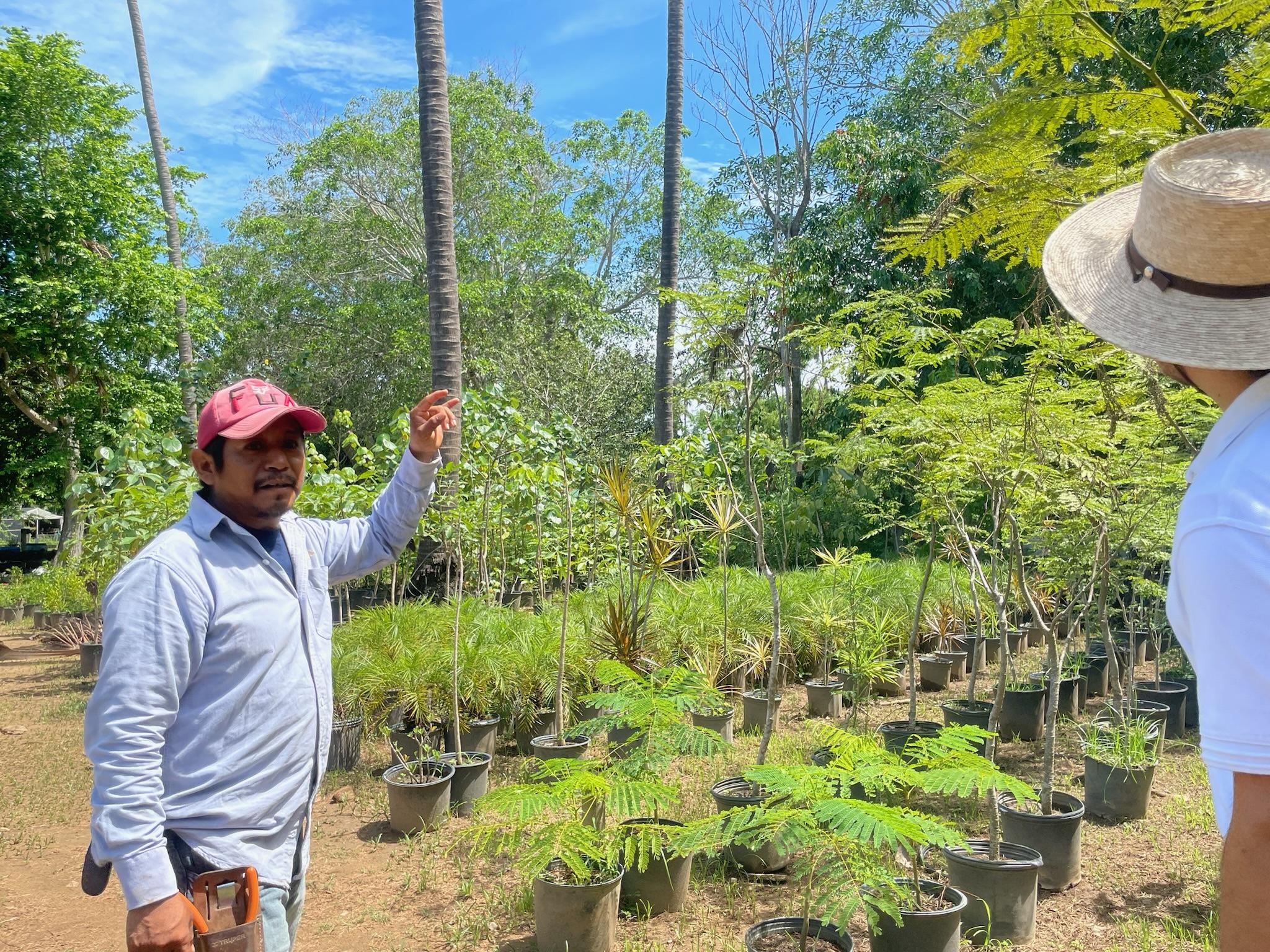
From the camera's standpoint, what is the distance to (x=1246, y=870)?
0.97 metres

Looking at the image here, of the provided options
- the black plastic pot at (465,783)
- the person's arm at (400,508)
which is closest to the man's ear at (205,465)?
the person's arm at (400,508)

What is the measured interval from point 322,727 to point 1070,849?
3583 millimetres

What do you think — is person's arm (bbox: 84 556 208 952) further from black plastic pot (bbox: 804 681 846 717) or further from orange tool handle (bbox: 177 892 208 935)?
black plastic pot (bbox: 804 681 846 717)

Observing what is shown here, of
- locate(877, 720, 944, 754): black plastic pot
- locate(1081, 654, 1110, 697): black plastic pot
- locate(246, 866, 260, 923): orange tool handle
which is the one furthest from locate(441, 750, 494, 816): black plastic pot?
locate(1081, 654, 1110, 697): black plastic pot

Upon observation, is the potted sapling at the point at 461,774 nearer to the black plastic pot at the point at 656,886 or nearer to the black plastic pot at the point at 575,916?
the black plastic pot at the point at 656,886

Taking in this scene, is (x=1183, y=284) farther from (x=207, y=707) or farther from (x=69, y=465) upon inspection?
(x=69, y=465)

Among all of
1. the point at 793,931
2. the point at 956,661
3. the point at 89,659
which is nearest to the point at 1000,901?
the point at 793,931

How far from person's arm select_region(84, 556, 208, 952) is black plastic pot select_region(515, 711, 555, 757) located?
4.61 meters

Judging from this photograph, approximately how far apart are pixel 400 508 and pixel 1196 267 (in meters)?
2.17

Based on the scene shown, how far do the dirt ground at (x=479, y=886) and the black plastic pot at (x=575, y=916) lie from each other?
6.1 inches

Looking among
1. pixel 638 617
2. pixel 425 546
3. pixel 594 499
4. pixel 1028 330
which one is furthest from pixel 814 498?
pixel 1028 330

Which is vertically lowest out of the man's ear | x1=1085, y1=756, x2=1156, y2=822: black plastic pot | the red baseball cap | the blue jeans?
x1=1085, y1=756, x2=1156, y2=822: black plastic pot

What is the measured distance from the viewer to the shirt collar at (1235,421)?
3.54ft

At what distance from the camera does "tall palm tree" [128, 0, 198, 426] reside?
19156 mm
